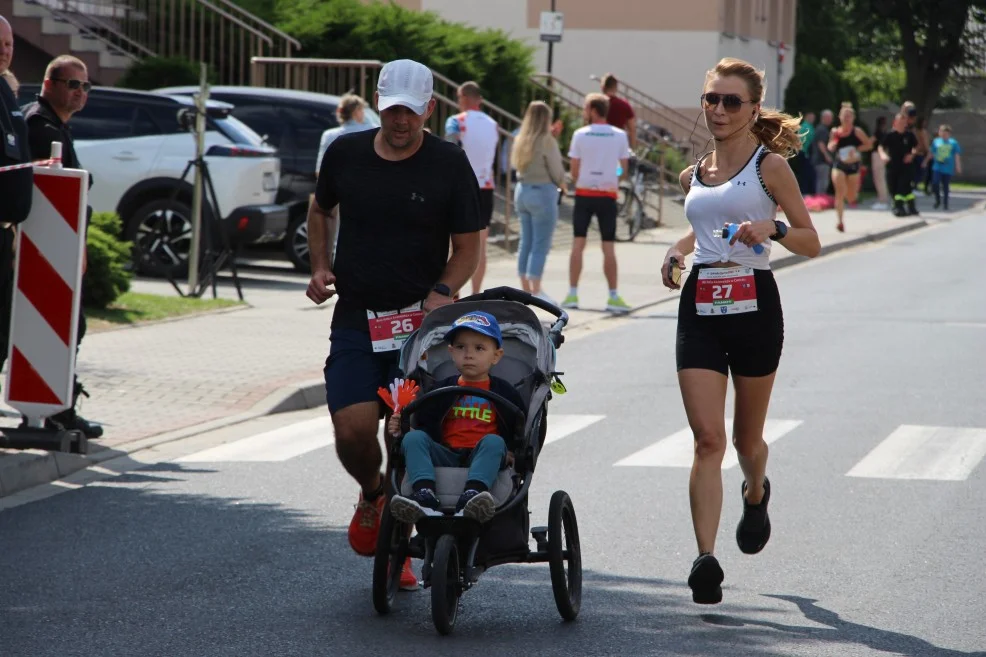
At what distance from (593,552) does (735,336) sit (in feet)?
4.34

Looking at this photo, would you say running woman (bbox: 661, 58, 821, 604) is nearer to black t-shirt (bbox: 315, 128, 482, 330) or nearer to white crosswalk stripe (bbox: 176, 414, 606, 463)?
black t-shirt (bbox: 315, 128, 482, 330)

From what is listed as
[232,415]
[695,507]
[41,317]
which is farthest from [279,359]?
[695,507]

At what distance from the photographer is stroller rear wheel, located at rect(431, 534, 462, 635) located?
18.1ft

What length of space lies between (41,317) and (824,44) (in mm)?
60776

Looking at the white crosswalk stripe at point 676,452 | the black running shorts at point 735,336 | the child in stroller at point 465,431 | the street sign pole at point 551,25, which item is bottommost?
the white crosswalk stripe at point 676,452

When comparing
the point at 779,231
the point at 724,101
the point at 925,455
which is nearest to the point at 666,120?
the point at 925,455

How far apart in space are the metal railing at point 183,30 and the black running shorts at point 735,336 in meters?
20.3

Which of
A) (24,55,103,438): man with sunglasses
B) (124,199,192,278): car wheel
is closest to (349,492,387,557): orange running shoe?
(24,55,103,438): man with sunglasses

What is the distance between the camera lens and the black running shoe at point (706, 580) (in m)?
6.08

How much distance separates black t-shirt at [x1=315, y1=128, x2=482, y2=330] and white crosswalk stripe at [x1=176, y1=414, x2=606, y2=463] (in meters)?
3.25

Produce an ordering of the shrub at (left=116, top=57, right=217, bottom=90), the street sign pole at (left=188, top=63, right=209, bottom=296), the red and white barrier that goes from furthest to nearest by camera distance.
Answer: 1. the shrub at (left=116, top=57, right=217, bottom=90)
2. the street sign pole at (left=188, top=63, right=209, bottom=296)
3. the red and white barrier

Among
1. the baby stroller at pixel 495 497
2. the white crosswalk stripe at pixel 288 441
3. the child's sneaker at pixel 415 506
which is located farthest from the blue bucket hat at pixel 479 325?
the white crosswalk stripe at pixel 288 441

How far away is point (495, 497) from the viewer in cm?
575

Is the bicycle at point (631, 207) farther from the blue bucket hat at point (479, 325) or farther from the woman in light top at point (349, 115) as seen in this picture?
→ the blue bucket hat at point (479, 325)
